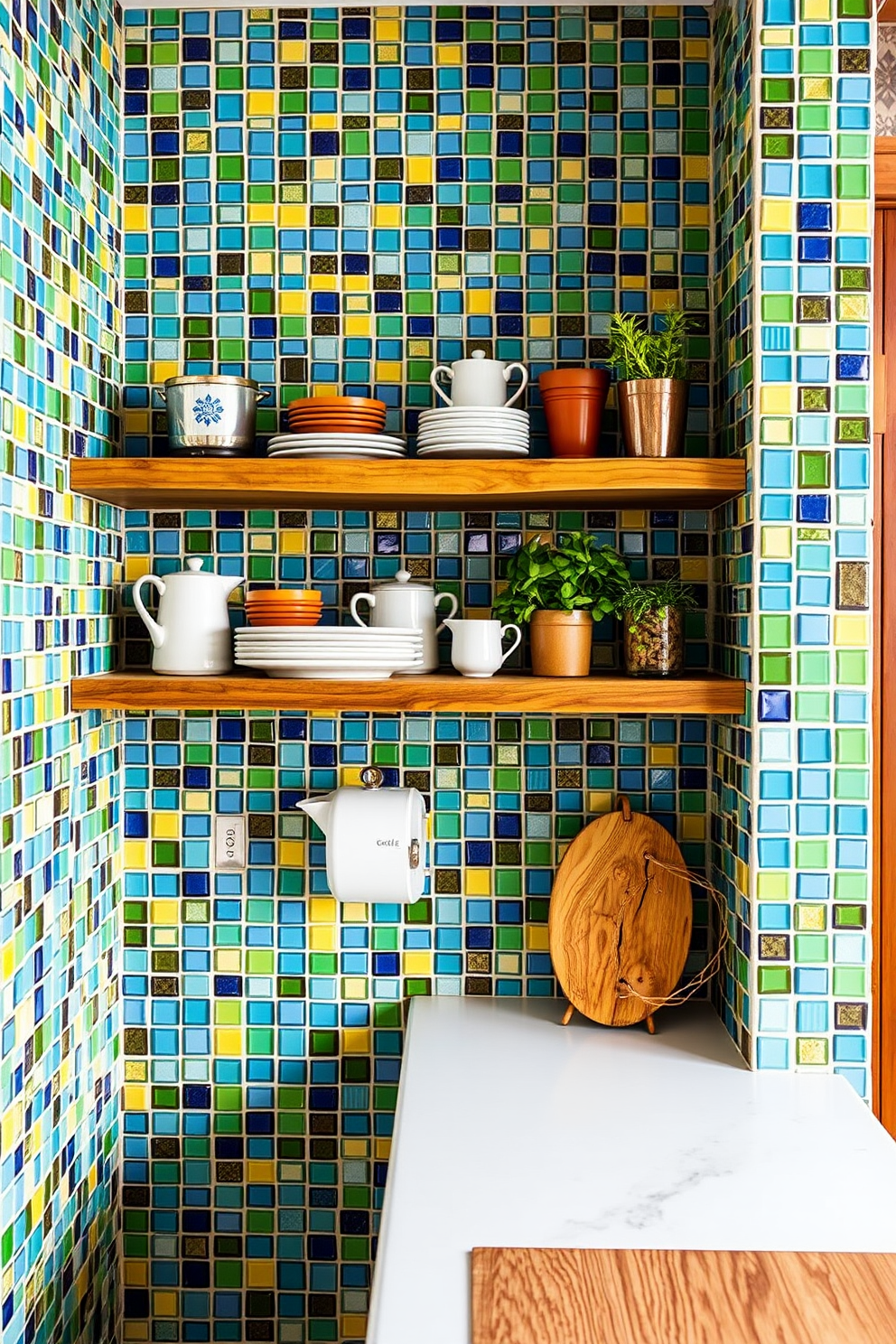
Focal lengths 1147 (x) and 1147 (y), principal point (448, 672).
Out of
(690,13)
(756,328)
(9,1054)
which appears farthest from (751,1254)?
(690,13)

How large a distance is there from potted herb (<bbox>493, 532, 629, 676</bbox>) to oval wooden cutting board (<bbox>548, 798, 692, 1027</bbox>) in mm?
291

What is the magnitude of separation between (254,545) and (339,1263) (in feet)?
3.97

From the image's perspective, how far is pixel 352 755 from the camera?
1.91 meters

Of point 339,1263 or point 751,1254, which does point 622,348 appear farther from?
point 339,1263

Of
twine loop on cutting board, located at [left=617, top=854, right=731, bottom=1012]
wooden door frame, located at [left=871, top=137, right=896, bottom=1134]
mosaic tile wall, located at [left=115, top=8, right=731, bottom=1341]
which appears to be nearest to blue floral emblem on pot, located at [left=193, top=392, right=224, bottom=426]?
mosaic tile wall, located at [left=115, top=8, right=731, bottom=1341]

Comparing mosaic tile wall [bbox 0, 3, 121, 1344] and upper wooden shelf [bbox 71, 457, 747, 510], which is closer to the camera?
mosaic tile wall [bbox 0, 3, 121, 1344]

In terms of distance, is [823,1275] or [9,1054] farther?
[9,1054]

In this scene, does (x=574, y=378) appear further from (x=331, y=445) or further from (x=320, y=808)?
(x=320, y=808)

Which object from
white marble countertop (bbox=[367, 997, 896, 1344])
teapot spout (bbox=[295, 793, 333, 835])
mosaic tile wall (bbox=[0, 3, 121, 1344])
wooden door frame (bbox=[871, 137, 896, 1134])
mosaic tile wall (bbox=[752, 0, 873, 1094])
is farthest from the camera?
wooden door frame (bbox=[871, 137, 896, 1134])

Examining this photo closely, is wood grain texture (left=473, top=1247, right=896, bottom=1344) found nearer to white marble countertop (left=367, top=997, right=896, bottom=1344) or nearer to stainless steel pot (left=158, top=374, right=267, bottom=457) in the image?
white marble countertop (left=367, top=997, right=896, bottom=1344)

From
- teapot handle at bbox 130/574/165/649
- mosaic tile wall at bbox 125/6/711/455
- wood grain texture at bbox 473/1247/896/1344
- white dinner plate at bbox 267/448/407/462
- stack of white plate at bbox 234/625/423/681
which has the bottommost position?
wood grain texture at bbox 473/1247/896/1344

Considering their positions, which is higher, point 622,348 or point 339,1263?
point 622,348

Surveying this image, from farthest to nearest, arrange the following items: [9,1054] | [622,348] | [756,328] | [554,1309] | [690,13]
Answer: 1. [690,13]
2. [622,348]
3. [756,328]
4. [9,1054]
5. [554,1309]

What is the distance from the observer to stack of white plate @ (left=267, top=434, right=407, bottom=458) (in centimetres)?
168
